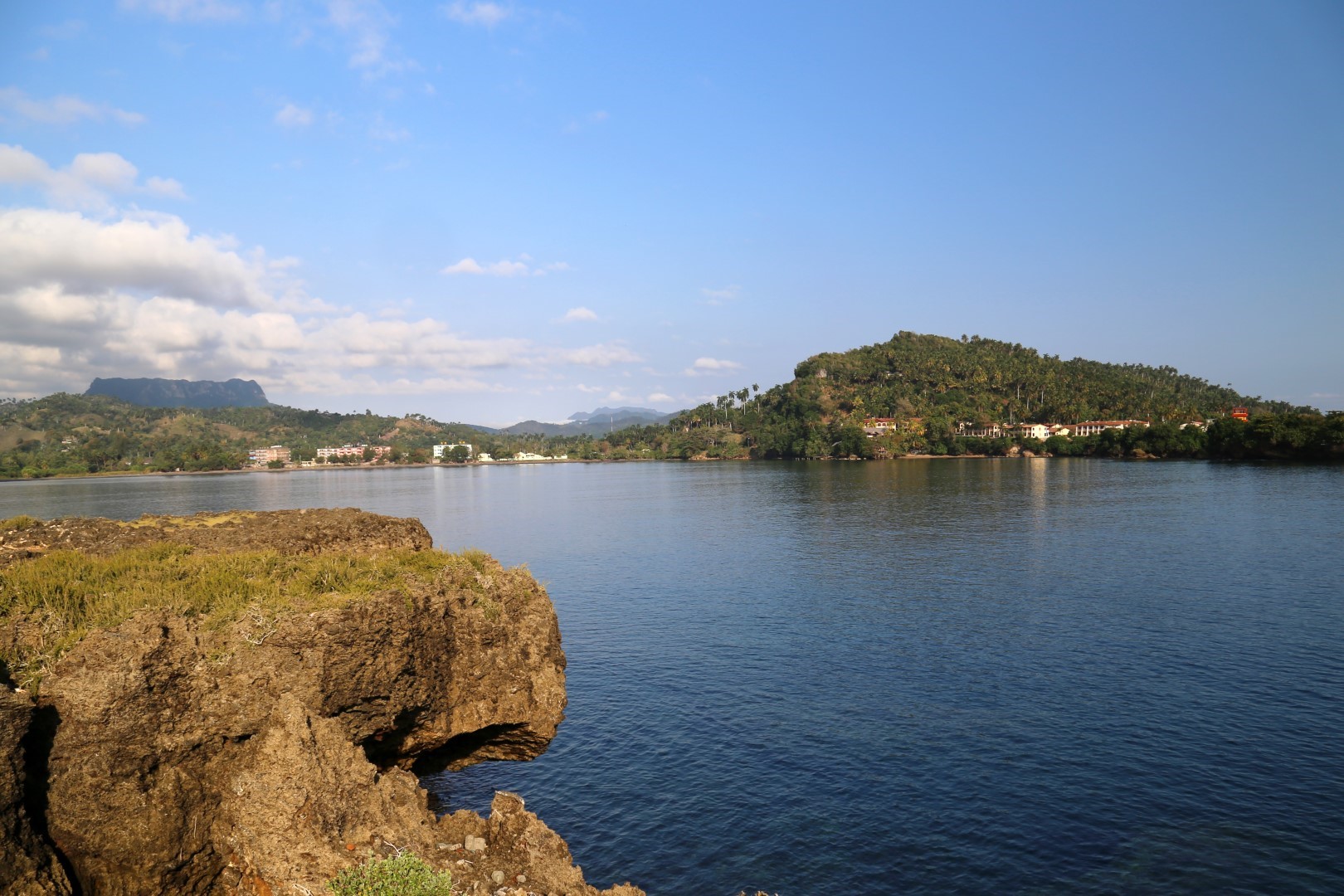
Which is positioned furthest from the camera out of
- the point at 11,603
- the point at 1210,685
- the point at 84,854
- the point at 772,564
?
the point at 772,564

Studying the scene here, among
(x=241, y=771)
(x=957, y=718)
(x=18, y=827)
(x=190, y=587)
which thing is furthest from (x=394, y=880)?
(x=957, y=718)

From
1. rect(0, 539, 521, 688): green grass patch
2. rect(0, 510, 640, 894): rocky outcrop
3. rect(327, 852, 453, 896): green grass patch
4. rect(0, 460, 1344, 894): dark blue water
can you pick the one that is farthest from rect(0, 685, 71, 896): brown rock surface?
rect(0, 460, 1344, 894): dark blue water

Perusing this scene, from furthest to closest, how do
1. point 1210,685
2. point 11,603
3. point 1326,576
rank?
1. point 1326,576
2. point 1210,685
3. point 11,603

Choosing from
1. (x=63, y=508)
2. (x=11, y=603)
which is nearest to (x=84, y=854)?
(x=11, y=603)

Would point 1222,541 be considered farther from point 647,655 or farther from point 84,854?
point 84,854

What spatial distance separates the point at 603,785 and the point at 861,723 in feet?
34.4

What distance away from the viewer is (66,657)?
48.8 ft

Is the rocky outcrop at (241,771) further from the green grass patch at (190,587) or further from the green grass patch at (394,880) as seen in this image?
the green grass patch at (394,880)

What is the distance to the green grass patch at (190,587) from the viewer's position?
16188 mm

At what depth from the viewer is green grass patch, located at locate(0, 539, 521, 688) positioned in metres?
16.2

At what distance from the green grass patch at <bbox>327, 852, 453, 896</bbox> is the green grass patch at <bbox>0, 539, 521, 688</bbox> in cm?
614

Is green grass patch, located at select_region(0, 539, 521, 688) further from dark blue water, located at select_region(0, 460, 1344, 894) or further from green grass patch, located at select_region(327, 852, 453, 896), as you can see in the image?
dark blue water, located at select_region(0, 460, 1344, 894)

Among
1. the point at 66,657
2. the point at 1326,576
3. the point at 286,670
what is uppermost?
the point at 66,657

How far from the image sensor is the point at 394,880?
13.1 metres
